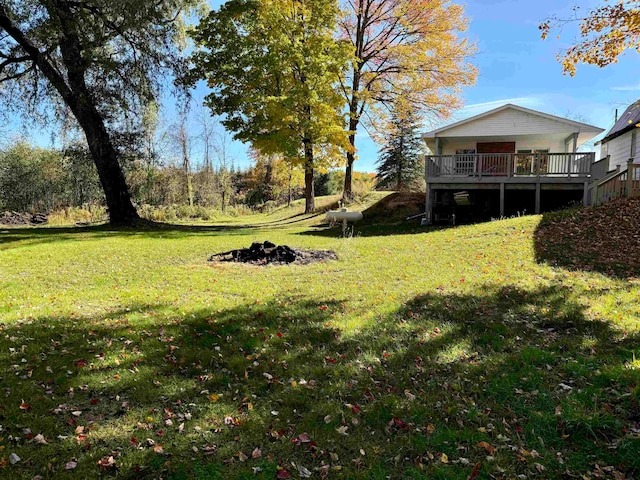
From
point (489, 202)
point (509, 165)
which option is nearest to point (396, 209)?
point (489, 202)

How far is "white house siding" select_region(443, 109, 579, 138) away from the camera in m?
17.3

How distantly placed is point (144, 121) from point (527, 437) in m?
17.8

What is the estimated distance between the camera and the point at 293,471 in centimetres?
259

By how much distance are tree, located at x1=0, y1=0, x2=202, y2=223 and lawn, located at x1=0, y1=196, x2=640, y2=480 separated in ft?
31.3

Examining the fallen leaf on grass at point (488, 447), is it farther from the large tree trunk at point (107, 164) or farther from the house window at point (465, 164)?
the large tree trunk at point (107, 164)

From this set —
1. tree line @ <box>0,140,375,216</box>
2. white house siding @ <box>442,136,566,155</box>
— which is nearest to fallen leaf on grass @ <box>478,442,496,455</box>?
white house siding @ <box>442,136,566,155</box>

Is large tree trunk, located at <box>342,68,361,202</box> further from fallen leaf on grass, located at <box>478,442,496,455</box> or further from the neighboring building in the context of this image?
fallen leaf on grass, located at <box>478,442,496,455</box>

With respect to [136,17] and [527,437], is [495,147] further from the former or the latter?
[527,437]

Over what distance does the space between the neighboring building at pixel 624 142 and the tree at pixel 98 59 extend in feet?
61.7

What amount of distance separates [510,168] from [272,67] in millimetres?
11146

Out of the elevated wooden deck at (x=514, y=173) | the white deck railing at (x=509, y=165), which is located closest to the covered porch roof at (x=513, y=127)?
the white deck railing at (x=509, y=165)

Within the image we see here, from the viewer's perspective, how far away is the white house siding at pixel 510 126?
56.9ft

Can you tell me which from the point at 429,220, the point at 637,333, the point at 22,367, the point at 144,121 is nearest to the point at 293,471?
the point at 22,367

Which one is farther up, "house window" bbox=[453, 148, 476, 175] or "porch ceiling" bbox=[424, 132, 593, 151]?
"porch ceiling" bbox=[424, 132, 593, 151]
